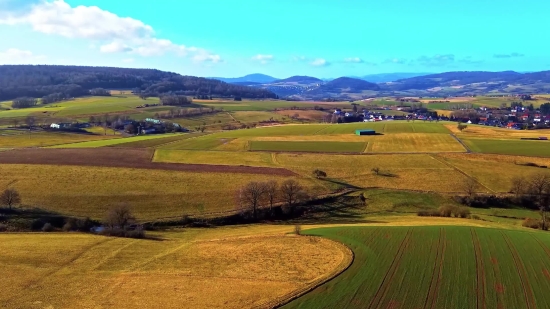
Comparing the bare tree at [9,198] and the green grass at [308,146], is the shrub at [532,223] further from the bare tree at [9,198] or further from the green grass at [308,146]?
the bare tree at [9,198]

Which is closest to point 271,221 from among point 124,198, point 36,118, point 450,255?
point 124,198

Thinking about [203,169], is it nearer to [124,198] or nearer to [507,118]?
[124,198]

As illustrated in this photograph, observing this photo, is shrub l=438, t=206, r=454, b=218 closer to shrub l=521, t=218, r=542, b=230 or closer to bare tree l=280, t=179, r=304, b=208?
shrub l=521, t=218, r=542, b=230

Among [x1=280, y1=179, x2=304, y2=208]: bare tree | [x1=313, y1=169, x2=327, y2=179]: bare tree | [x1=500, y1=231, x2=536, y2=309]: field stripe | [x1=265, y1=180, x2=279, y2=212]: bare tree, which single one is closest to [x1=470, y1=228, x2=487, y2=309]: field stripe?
[x1=500, y1=231, x2=536, y2=309]: field stripe

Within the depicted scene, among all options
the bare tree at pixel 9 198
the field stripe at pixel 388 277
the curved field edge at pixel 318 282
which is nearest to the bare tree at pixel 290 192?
the curved field edge at pixel 318 282

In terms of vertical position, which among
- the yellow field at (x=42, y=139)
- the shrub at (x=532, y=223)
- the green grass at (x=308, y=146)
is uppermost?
the green grass at (x=308, y=146)

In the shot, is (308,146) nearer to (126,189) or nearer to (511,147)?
(511,147)

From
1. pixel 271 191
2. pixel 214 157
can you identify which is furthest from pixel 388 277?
pixel 214 157
